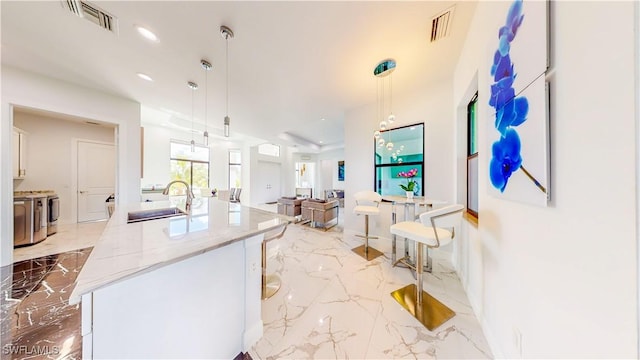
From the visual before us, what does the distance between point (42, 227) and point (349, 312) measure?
5.75 metres

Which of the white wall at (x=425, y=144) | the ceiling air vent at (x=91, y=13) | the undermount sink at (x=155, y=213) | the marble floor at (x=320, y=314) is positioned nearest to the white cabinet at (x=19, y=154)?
the marble floor at (x=320, y=314)

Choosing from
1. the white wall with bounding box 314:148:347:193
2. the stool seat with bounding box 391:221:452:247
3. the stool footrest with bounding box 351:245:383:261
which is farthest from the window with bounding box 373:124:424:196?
the white wall with bounding box 314:148:347:193

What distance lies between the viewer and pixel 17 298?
6.06 feet

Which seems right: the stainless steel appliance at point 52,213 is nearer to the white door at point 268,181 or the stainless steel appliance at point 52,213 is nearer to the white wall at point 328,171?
the white door at point 268,181

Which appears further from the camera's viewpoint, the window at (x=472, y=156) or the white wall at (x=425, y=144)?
the white wall at (x=425, y=144)

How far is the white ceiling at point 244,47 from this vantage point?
171cm

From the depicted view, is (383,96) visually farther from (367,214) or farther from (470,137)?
(367,214)

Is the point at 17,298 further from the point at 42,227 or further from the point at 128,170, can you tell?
the point at 42,227

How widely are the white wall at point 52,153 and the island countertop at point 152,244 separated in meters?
5.68

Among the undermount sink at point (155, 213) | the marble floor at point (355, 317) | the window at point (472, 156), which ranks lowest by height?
the marble floor at point (355, 317)

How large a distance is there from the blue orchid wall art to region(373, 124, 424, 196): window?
2.06m

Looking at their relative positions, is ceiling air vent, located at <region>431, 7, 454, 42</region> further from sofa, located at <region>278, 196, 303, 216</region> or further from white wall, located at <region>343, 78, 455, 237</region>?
sofa, located at <region>278, 196, 303, 216</region>

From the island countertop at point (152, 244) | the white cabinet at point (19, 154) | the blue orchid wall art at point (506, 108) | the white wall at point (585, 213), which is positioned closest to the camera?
the white wall at point (585, 213)

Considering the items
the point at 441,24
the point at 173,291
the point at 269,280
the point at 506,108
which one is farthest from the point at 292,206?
the point at 506,108
